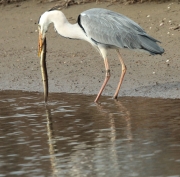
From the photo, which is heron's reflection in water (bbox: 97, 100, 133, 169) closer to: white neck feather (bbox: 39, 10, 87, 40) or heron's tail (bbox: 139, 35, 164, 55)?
heron's tail (bbox: 139, 35, 164, 55)

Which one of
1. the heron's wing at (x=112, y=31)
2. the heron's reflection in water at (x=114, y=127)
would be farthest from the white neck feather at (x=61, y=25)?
the heron's reflection in water at (x=114, y=127)

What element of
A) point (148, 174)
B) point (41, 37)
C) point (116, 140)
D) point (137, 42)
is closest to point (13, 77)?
point (41, 37)

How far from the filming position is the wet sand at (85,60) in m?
10.8

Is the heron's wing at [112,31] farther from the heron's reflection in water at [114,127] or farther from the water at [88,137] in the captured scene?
the heron's reflection in water at [114,127]

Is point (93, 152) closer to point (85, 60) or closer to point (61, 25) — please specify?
point (61, 25)

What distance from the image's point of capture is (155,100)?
9.73m

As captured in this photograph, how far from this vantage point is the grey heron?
1026 cm

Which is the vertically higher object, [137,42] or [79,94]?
[137,42]

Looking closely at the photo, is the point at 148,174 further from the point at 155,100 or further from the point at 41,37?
the point at 41,37

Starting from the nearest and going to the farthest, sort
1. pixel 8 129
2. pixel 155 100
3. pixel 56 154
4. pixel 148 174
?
1. pixel 148 174
2. pixel 56 154
3. pixel 8 129
4. pixel 155 100

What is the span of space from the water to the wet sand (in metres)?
0.65

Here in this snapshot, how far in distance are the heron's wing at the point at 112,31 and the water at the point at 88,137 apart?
2.63ft

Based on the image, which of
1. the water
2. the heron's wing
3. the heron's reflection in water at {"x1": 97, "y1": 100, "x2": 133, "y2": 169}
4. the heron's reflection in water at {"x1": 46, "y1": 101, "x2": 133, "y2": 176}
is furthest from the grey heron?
the heron's reflection in water at {"x1": 46, "y1": 101, "x2": 133, "y2": 176}

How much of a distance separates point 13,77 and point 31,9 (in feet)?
11.0
